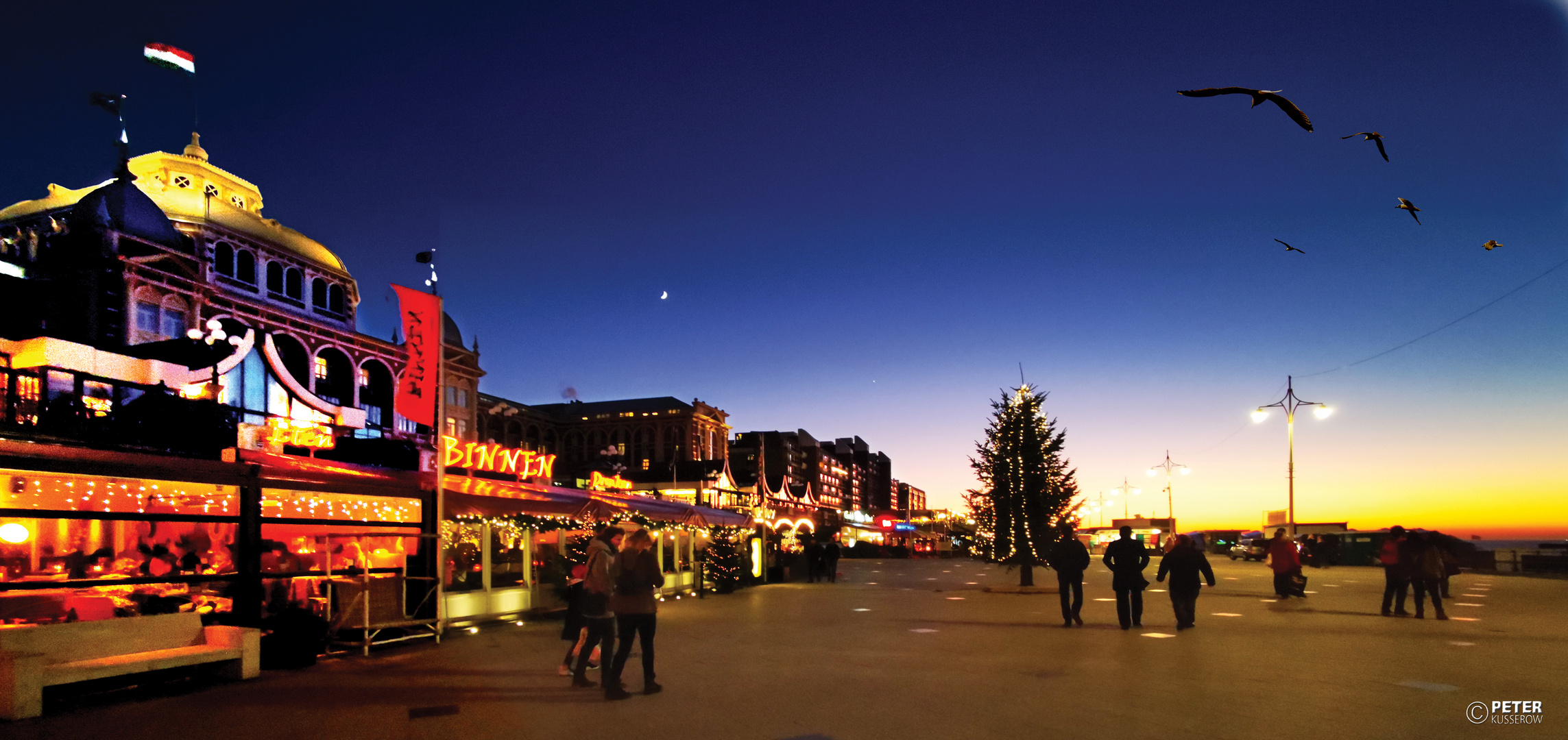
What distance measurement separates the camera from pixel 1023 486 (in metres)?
28.6

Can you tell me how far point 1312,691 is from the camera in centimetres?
902

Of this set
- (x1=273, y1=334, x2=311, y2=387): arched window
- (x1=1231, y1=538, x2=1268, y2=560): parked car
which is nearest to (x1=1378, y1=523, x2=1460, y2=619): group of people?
(x1=1231, y1=538, x2=1268, y2=560): parked car

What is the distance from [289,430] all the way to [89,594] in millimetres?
4263

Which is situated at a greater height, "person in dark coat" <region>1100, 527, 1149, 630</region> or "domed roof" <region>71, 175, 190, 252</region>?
"domed roof" <region>71, 175, 190, 252</region>

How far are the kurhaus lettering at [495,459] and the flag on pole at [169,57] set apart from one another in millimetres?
22979

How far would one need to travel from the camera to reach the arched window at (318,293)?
167ft

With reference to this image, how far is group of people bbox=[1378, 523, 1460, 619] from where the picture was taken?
1655 centimetres

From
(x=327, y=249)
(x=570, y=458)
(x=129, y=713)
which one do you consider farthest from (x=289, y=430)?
(x=570, y=458)

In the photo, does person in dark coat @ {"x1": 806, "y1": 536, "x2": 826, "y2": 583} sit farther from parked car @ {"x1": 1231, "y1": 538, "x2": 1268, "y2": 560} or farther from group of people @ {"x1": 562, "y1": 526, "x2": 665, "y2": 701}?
parked car @ {"x1": 1231, "y1": 538, "x2": 1268, "y2": 560}

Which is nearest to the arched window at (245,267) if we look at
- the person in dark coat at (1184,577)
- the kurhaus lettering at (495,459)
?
the kurhaus lettering at (495,459)

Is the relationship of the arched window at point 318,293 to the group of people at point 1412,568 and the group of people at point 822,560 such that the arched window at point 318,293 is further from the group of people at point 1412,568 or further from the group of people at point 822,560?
the group of people at point 1412,568

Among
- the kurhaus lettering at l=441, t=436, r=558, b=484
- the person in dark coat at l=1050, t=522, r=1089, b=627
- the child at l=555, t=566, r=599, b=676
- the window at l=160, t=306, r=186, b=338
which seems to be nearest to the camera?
the child at l=555, t=566, r=599, b=676

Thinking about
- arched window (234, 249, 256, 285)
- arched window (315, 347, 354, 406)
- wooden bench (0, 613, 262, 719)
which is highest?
arched window (234, 249, 256, 285)

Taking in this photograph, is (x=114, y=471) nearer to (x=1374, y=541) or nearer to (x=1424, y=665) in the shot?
(x=1424, y=665)
